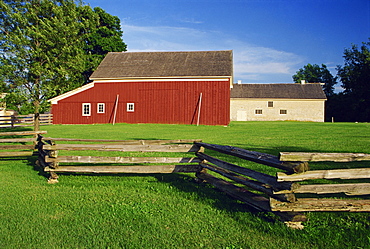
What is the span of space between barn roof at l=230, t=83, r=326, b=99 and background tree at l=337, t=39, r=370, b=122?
8.01 m

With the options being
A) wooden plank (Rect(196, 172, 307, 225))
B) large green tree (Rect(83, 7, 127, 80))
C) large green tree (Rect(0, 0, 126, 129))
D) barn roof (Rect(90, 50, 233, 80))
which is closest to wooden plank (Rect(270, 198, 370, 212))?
wooden plank (Rect(196, 172, 307, 225))

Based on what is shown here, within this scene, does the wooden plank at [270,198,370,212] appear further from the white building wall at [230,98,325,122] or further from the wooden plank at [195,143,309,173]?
the white building wall at [230,98,325,122]

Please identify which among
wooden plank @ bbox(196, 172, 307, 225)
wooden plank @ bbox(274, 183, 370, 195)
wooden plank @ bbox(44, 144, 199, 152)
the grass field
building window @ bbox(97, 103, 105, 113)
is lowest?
the grass field

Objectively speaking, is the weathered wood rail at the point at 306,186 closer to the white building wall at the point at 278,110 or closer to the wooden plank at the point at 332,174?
the wooden plank at the point at 332,174

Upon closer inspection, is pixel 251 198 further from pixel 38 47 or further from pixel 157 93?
pixel 157 93

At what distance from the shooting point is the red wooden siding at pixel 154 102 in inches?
1275

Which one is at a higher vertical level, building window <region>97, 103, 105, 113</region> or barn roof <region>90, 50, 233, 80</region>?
barn roof <region>90, 50, 233, 80</region>

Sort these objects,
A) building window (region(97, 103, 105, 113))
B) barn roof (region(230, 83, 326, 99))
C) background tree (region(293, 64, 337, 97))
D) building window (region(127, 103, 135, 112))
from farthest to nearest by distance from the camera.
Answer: background tree (region(293, 64, 337, 97)) < barn roof (region(230, 83, 326, 99)) < building window (region(97, 103, 105, 113)) < building window (region(127, 103, 135, 112))

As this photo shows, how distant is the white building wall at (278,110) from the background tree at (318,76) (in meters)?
16.9

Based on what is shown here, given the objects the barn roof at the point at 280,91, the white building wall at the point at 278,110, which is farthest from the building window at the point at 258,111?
the barn roof at the point at 280,91

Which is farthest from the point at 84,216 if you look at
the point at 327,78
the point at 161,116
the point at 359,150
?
the point at 327,78

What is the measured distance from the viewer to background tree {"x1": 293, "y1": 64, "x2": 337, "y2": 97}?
230 ft

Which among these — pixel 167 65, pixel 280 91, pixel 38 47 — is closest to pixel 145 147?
pixel 38 47

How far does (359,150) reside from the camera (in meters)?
12.0
